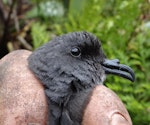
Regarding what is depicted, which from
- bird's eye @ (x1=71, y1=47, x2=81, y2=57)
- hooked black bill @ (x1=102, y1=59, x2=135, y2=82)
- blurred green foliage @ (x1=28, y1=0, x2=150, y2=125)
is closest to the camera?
bird's eye @ (x1=71, y1=47, x2=81, y2=57)

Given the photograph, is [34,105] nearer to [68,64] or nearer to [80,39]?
[68,64]

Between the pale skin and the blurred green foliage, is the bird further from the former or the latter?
the blurred green foliage

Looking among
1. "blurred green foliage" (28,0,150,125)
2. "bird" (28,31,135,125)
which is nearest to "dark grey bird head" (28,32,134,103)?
"bird" (28,31,135,125)

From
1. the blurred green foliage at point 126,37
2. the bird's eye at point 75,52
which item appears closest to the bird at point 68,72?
the bird's eye at point 75,52

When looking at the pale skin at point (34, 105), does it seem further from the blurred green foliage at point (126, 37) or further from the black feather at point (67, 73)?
the blurred green foliage at point (126, 37)

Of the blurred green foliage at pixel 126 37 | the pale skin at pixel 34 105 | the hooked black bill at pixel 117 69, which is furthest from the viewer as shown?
the blurred green foliage at pixel 126 37

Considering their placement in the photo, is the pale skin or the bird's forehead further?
the bird's forehead

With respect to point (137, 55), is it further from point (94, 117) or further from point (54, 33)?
point (94, 117)
